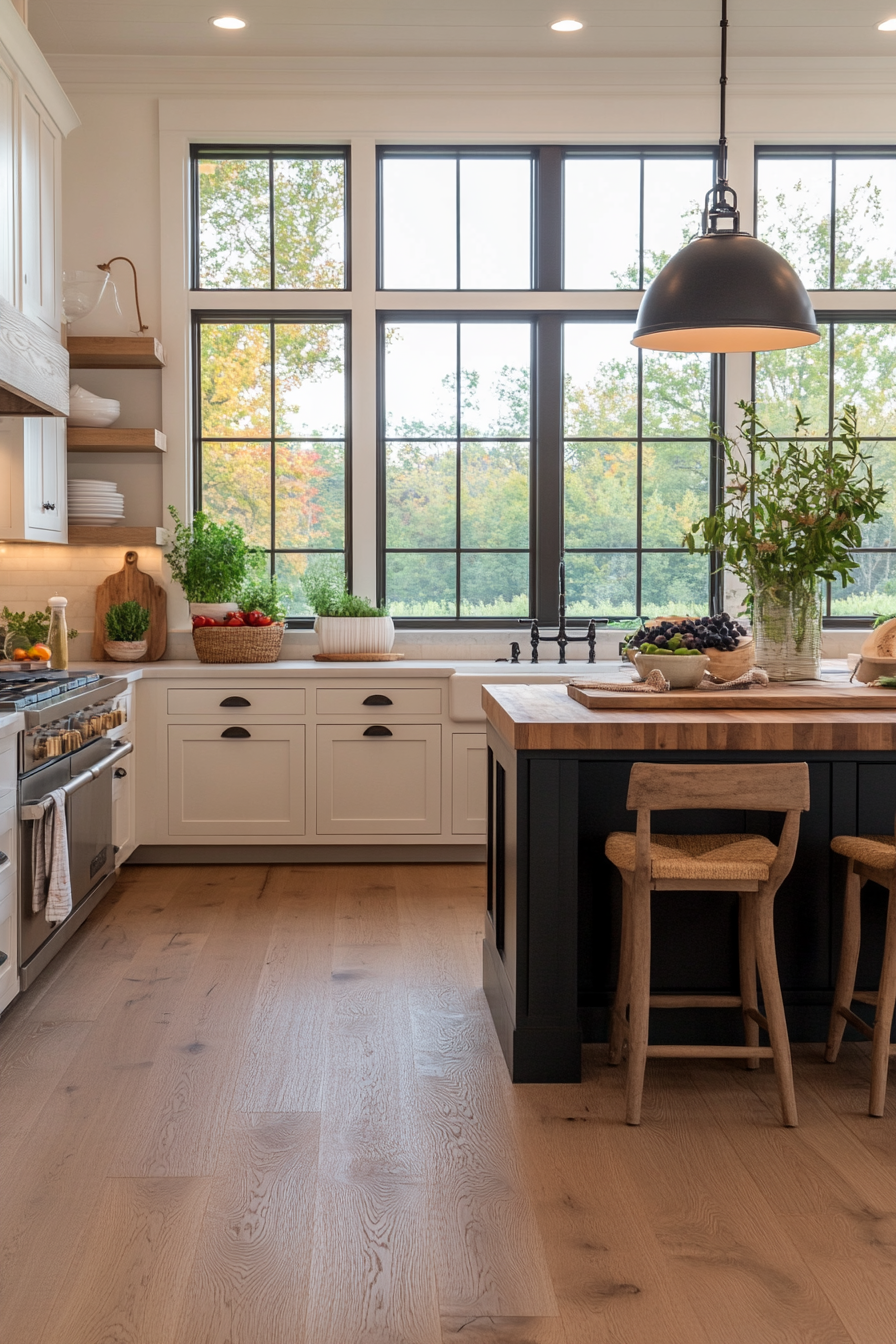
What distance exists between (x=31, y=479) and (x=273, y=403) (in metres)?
1.37

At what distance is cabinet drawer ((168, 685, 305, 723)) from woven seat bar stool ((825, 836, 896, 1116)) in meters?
2.67

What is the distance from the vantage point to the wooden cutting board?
17.4 feet

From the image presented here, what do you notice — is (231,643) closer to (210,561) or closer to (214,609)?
(214,609)

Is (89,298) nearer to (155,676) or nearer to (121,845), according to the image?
(155,676)

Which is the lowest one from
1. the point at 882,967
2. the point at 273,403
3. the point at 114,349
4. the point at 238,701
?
the point at 882,967

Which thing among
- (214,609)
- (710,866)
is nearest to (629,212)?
(214,609)

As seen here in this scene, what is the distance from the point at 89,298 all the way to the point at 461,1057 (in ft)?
12.6

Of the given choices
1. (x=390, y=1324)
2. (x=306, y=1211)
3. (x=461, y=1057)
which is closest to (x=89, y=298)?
(x=461, y=1057)

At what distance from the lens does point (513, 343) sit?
5.54 metres

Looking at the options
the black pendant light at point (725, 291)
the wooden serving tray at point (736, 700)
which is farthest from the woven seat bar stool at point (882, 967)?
the black pendant light at point (725, 291)

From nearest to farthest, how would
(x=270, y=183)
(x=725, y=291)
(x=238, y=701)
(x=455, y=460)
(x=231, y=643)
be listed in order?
(x=725, y=291), (x=238, y=701), (x=231, y=643), (x=270, y=183), (x=455, y=460)

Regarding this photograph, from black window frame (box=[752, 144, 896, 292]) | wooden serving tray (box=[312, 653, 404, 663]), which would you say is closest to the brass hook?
wooden serving tray (box=[312, 653, 404, 663])

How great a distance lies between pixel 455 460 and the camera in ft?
18.2

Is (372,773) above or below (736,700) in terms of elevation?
below
